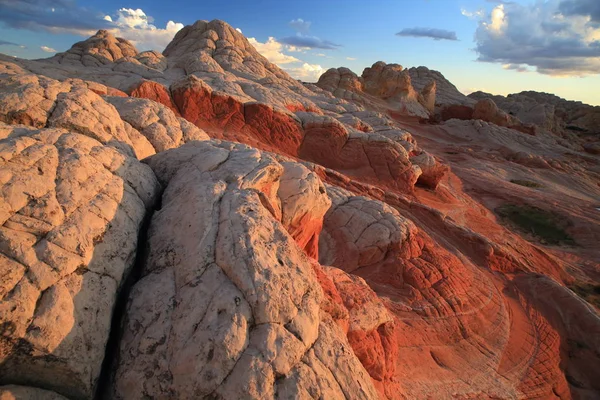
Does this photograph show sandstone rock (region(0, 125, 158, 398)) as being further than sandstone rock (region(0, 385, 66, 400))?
Yes

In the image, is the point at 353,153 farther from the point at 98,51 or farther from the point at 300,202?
the point at 98,51

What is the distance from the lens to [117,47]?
25.9 metres

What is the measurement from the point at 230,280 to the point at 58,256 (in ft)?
5.52

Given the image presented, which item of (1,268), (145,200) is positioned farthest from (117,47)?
(1,268)

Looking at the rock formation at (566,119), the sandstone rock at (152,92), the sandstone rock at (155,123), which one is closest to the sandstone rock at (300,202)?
the sandstone rock at (155,123)

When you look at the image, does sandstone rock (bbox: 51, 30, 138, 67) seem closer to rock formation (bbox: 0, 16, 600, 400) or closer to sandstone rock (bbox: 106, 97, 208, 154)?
rock formation (bbox: 0, 16, 600, 400)

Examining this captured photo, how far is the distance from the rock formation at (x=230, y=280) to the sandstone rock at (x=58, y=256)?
0.05 feet

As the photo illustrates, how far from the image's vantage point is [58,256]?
11.6 feet

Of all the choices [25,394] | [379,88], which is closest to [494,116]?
[379,88]

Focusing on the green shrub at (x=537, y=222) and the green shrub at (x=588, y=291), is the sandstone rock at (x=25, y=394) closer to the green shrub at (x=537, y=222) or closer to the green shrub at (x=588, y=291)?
the green shrub at (x=588, y=291)

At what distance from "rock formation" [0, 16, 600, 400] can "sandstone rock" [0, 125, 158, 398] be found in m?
0.02

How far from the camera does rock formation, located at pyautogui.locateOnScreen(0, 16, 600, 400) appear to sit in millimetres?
3385

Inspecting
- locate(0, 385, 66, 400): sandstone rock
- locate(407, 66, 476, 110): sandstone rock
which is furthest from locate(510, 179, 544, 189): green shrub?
locate(407, 66, 476, 110): sandstone rock

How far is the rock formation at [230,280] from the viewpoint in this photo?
3.38 metres
